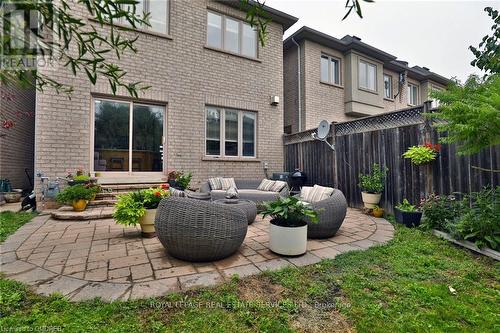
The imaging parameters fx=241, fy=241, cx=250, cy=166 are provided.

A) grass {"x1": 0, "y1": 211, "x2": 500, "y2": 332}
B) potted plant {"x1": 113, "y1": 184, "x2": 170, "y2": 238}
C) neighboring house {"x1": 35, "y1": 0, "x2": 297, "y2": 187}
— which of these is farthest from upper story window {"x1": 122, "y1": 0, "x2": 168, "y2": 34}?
grass {"x1": 0, "y1": 211, "x2": 500, "y2": 332}

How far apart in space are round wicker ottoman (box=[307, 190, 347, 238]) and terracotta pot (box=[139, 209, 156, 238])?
7.64 ft

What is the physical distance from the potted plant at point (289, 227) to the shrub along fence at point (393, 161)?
2793mm

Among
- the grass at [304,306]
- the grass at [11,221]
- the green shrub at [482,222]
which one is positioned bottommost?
the grass at [304,306]

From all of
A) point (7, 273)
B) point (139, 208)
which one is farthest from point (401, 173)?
point (7, 273)

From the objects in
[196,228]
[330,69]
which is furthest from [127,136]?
[330,69]

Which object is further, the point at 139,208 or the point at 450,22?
the point at 450,22

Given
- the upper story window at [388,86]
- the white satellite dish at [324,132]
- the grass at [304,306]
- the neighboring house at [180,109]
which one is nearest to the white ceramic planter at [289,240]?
the grass at [304,306]

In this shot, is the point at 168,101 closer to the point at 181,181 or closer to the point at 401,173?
the point at 181,181

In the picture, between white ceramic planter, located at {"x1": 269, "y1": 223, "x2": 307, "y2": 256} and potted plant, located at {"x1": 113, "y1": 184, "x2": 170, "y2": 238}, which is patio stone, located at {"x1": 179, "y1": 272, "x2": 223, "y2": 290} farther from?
potted plant, located at {"x1": 113, "y1": 184, "x2": 170, "y2": 238}

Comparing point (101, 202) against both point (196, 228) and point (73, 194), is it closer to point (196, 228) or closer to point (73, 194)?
point (73, 194)

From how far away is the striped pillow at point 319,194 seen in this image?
4.23m

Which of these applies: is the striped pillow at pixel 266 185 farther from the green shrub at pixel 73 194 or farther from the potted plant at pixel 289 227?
the green shrub at pixel 73 194

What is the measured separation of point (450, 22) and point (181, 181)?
9.39 meters

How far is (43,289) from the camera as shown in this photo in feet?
6.82
